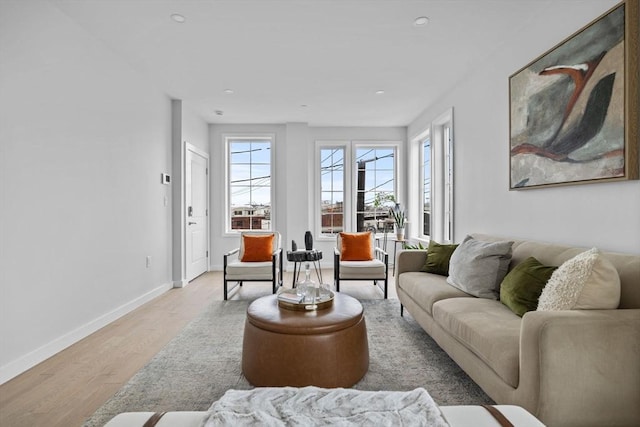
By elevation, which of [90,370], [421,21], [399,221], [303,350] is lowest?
[90,370]

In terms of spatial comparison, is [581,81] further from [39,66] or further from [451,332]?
[39,66]

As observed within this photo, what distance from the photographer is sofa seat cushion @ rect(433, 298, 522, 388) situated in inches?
66.7

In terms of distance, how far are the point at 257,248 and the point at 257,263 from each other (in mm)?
315

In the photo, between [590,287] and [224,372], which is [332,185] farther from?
[590,287]

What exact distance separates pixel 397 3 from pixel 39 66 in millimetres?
2664

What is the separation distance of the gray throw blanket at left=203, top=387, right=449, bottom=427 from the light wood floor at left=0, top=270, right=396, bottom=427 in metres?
1.48

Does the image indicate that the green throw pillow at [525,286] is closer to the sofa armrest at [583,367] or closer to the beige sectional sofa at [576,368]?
the beige sectional sofa at [576,368]

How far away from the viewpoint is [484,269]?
2.66 m

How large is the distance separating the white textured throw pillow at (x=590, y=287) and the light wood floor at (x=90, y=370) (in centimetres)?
247

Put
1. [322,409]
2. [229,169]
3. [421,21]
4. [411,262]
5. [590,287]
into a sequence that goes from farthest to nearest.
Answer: [229,169] < [411,262] < [421,21] < [590,287] < [322,409]

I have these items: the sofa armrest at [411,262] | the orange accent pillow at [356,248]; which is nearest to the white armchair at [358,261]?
the orange accent pillow at [356,248]

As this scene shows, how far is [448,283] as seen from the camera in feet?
9.81

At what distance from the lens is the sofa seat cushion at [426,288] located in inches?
107

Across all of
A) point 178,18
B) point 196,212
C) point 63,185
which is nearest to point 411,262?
point 178,18
